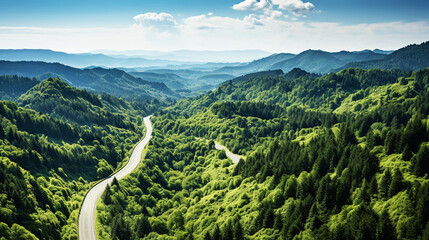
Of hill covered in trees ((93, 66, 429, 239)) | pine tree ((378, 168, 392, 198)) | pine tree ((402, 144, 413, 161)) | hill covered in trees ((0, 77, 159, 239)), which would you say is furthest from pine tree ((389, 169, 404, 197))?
hill covered in trees ((0, 77, 159, 239))

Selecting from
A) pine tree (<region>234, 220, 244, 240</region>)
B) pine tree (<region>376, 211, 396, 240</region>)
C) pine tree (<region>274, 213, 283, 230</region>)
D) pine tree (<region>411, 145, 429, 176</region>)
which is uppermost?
pine tree (<region>411, 145, 429, 176</region>)

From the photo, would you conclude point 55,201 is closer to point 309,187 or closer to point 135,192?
point 135,192

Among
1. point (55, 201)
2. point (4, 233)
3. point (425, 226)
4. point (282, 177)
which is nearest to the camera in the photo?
point (425, 226)

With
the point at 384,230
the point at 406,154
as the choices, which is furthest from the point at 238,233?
the point at 406,154

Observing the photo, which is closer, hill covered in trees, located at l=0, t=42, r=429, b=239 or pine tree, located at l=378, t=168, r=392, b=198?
hill covered in trees, located at l=0, t=42, r=429, b=239

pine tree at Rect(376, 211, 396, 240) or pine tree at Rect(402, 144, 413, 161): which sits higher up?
pine tree at Rect(402, 144, 413, 161)

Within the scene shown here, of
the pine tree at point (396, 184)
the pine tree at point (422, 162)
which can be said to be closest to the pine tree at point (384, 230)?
the pine tree at point (396, 184)

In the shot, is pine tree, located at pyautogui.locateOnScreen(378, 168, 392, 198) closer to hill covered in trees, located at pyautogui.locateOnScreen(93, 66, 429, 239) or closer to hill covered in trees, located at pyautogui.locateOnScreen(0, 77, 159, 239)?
hill covered in trees, located at pyautogui.locateOnScreen(93, 66, 429, 239)

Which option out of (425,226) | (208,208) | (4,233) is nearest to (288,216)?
(425,226)

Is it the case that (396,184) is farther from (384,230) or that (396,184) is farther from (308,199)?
(308,199)

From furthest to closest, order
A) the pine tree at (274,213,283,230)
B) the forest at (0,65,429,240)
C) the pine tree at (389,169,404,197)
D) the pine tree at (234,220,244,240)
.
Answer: the pine tree at (274,213,283,230) → the pine tree at (234,220,244,240) → the pine tree at (389,169,404,197) → the forest at (0,65,429,240)

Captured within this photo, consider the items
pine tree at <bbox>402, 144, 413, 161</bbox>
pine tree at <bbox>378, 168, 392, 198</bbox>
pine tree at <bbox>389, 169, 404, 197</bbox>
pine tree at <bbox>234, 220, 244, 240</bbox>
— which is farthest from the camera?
pine tree at <bbox>402, 144, 413, 161</bbox>
